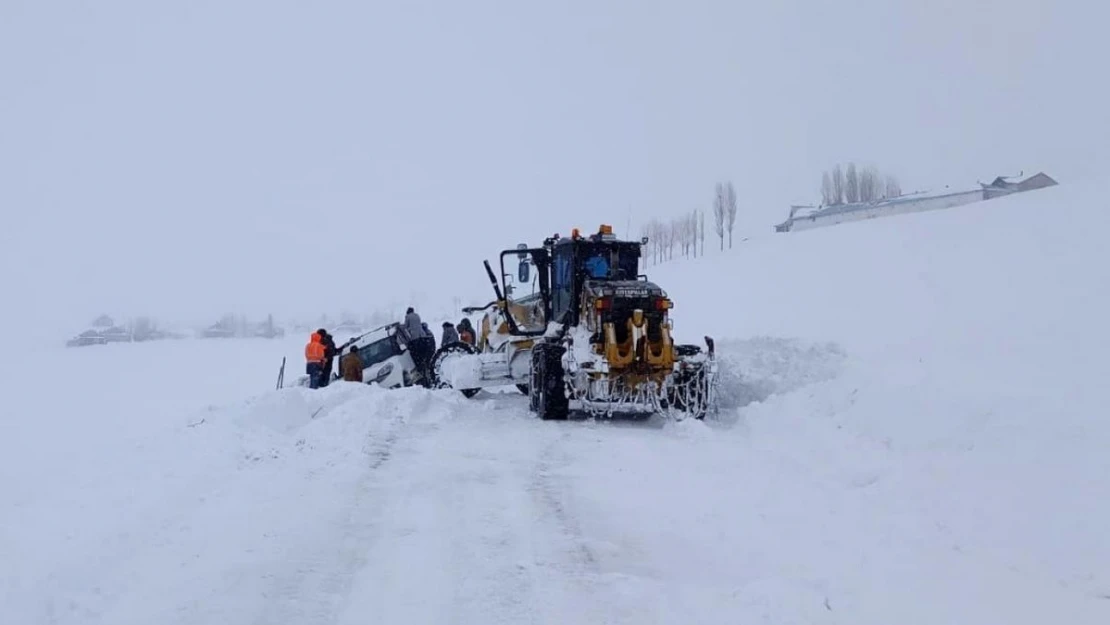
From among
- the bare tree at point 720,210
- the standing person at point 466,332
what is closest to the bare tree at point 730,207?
the bare tree at point 720,210

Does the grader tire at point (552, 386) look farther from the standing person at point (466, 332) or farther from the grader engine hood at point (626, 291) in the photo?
the standing person at point (466, 332)

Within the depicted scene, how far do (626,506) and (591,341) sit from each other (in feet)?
16.6

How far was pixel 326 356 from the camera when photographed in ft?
56.3

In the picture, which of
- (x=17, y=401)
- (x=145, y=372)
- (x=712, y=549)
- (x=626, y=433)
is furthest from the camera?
(x=145, y=372)

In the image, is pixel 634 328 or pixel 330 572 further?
pixel 634 328

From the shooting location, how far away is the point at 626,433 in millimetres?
10461

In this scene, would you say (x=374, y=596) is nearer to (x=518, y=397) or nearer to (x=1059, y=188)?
(x=518, y=397)

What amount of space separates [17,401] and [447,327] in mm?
22354

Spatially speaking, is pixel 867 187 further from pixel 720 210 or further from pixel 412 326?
pixel 412 326

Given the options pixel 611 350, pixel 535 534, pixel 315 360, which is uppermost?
pixel 611 350

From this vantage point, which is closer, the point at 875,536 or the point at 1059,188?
the point at 875,536

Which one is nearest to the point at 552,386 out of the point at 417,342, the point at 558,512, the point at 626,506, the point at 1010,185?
the point at 626,506

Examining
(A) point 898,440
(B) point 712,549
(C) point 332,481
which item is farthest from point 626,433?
(B) point 712,549

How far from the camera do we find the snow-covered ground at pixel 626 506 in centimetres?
432
